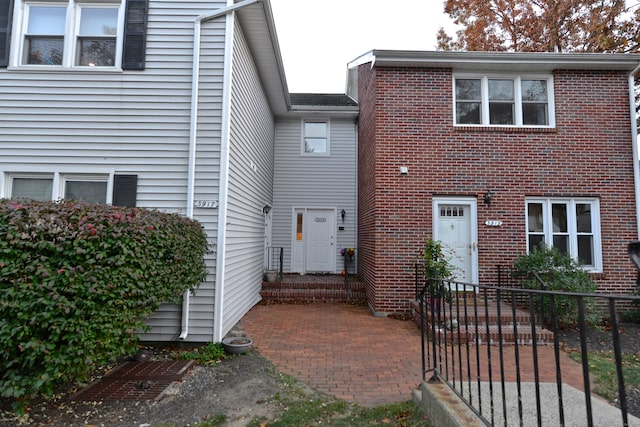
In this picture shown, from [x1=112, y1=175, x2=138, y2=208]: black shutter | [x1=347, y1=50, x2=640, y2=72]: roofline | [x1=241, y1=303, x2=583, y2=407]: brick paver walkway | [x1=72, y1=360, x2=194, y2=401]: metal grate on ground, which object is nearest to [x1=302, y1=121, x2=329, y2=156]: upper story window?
[x1=347, y1=50, x2=640, y2=72]: roofline

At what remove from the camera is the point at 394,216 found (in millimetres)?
7445

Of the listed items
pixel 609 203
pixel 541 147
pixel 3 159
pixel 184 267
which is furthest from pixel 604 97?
pixel 3 159

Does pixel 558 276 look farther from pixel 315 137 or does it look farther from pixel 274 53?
pixel 315 137

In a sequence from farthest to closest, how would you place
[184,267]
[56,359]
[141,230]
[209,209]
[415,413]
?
1. [209,209]
2. [184,267]
3. [141,230]
4. [415,413]
5. [56,359]

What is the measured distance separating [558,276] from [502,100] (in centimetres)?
392

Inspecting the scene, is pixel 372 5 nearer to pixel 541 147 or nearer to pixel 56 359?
pixel 541 147

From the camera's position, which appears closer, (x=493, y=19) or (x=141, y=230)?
(x=141, y=230)

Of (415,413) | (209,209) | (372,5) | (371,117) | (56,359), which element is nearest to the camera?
(56,359)

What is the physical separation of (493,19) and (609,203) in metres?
9.57

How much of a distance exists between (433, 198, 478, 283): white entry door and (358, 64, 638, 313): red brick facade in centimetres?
15

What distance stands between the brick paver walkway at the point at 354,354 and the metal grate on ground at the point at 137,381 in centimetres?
120

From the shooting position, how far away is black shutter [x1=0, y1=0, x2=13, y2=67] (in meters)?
5.41

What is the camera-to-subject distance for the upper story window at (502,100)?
25.2 ft

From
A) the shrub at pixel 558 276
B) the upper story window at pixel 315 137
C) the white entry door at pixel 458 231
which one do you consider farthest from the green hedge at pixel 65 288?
the upper story window at pixel 315 137
